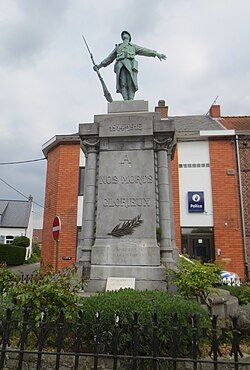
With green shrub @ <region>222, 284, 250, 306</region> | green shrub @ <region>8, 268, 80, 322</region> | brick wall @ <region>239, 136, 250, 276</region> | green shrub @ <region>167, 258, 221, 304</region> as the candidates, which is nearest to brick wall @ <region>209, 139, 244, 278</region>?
brick wall @ <region>239, 136, 250, 276</region>

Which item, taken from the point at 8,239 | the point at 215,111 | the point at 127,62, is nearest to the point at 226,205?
the point at 215,111

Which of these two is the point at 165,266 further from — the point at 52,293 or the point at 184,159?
the point at 184,159

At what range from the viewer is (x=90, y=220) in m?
7.25

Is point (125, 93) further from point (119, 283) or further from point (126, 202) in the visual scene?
point (119, 283)

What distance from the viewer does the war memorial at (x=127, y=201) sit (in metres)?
6.55

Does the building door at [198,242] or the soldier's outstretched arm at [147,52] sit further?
the building door at [198,242]

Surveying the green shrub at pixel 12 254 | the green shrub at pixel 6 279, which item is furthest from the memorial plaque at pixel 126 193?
the green shrub at pixel 12 254

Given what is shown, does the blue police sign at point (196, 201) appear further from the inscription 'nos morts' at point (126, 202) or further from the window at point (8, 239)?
the window at point (8, 239)

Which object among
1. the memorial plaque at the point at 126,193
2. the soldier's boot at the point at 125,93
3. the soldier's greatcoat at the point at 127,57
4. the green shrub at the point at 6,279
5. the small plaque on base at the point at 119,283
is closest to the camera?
the green shrub at the point at 6,279

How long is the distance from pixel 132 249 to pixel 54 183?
506 inches

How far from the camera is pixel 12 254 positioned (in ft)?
100

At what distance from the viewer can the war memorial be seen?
655 cm

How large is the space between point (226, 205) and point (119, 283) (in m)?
11.7

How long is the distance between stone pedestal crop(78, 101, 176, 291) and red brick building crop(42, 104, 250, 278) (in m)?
9.84
